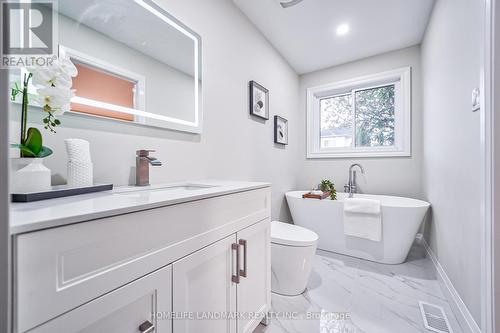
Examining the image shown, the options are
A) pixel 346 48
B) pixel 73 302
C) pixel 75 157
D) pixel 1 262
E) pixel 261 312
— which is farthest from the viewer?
pixel 346 48

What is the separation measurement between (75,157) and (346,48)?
2.99 metres

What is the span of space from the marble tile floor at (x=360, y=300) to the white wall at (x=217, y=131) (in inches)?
36.2

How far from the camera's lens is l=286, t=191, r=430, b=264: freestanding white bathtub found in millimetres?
2039

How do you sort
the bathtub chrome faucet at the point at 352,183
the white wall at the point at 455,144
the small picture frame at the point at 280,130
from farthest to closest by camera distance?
the bathtub chrome faucet at the point at 352,183 → the small picture frame at the point at 280,130 → the white wall at the point at 455,144

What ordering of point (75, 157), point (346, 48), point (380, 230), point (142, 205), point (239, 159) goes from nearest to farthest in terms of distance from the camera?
point (142, 205)
point (75, 157)
point (239, 159)
point (380, 230)
point (346, 48)

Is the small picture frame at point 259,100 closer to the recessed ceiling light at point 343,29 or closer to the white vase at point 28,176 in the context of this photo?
the recessed ceiling light at point 343,29

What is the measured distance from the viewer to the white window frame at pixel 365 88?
264cm

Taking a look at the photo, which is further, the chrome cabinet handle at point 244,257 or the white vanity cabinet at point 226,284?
the chrome cabinet handle at point 244,257

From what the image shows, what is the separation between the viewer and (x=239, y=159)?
188cm

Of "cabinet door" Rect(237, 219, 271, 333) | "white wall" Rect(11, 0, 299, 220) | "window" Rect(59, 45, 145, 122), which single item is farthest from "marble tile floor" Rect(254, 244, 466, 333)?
"window" Rect(59, 45, 145, 122)

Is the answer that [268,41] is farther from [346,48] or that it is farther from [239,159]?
[239,159]

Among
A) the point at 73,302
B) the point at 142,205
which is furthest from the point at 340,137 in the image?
the point at 73,302

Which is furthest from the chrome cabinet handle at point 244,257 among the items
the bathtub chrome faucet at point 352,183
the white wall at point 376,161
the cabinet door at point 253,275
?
the white wall at point 376,161

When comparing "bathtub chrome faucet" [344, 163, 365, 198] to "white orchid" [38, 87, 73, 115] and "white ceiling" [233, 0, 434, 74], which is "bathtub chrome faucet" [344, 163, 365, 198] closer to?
"white ceiling" [233, 0, 434, 74]
